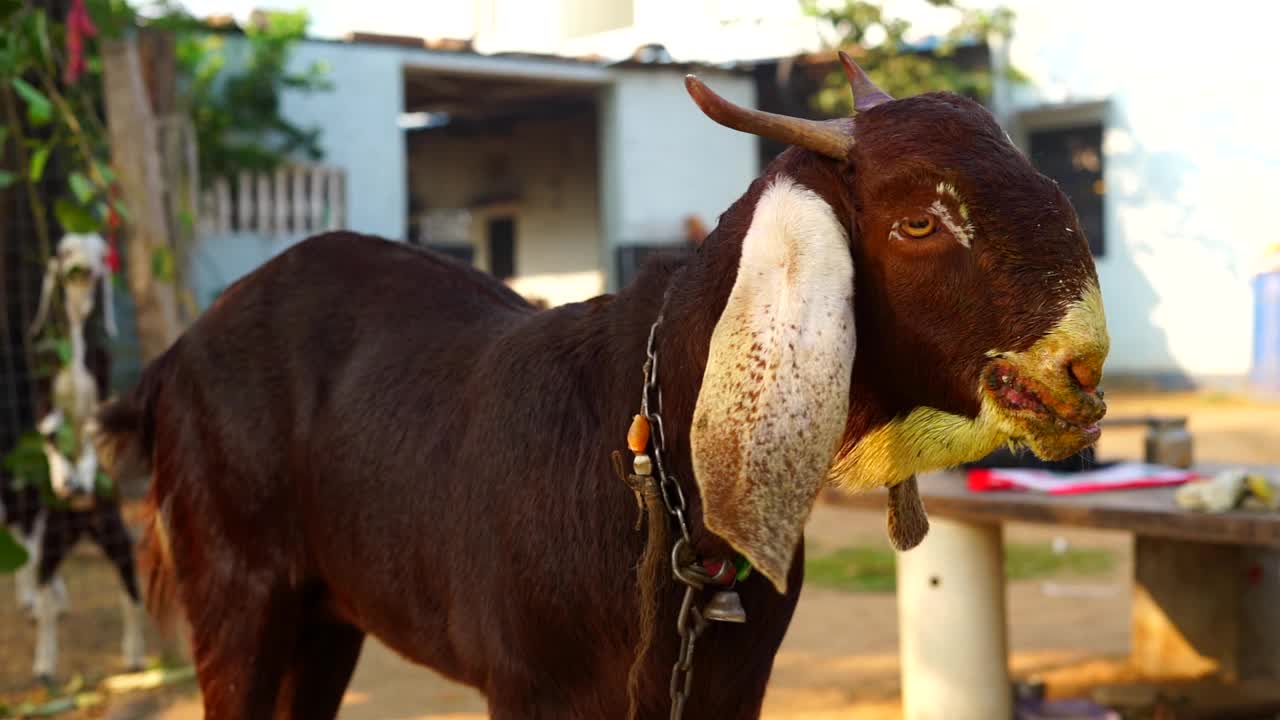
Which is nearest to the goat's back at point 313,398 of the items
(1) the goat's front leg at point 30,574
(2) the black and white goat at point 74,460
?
(2) the black and white goat at point 74,460

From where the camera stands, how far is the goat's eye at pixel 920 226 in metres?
1.62

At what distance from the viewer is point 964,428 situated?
1.69m

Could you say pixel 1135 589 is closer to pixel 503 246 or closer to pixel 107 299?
pixel 107 299

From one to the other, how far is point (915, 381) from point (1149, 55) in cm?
1426

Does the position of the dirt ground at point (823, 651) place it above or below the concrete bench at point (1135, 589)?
below

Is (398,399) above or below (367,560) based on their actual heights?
above

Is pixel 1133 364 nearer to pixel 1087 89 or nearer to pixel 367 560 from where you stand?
pixel 1087 89

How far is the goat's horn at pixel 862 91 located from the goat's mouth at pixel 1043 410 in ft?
1.41

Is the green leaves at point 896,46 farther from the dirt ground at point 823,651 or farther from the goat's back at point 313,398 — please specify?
the goat's back at point 313,398

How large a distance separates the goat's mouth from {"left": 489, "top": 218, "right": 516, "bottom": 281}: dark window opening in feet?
57.3

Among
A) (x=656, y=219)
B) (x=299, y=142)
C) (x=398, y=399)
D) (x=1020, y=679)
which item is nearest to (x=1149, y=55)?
(x=656, y=219)

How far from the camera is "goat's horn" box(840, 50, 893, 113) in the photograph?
72.1 inches

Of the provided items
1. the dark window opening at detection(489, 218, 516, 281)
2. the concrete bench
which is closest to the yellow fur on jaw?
the concrete bench

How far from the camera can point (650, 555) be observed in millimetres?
1844
